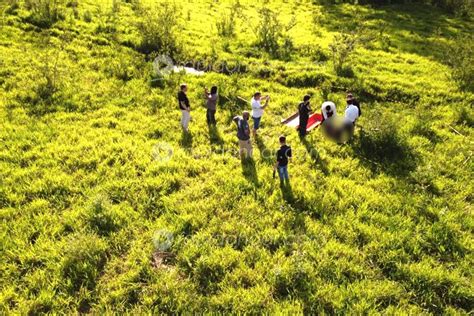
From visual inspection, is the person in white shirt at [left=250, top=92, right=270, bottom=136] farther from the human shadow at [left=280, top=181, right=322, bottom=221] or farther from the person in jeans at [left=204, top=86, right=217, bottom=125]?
the human shadow at [left=280, top=181, right=322, bottom=221]

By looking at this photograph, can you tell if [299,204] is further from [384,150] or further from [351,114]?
[351,114]

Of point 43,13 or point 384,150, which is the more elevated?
point 43,13

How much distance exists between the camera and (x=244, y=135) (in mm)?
10969

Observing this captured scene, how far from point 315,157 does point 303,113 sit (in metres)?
1.57

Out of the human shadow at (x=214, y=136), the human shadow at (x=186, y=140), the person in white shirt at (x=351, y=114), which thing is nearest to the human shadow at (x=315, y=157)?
the person in white shirt at (x=351, y=114)

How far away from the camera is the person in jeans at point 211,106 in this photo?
1271 centimetres

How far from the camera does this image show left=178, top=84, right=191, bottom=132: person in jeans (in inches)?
481

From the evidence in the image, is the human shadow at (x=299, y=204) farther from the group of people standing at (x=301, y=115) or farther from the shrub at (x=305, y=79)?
the shrub at (x=305, y=79)

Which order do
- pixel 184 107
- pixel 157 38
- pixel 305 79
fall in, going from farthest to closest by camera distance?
1. pixel 157 38
2. pixel 305 79
3. pixel 184 107

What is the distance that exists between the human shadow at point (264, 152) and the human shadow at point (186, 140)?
7.29 feet

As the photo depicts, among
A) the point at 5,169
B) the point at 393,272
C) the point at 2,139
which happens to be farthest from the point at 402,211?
the point at 2,139

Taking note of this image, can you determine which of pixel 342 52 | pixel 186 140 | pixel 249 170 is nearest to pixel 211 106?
pixel 186 140

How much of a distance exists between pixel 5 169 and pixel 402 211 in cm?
1096

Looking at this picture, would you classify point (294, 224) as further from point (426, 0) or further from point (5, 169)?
point (426, 0)
